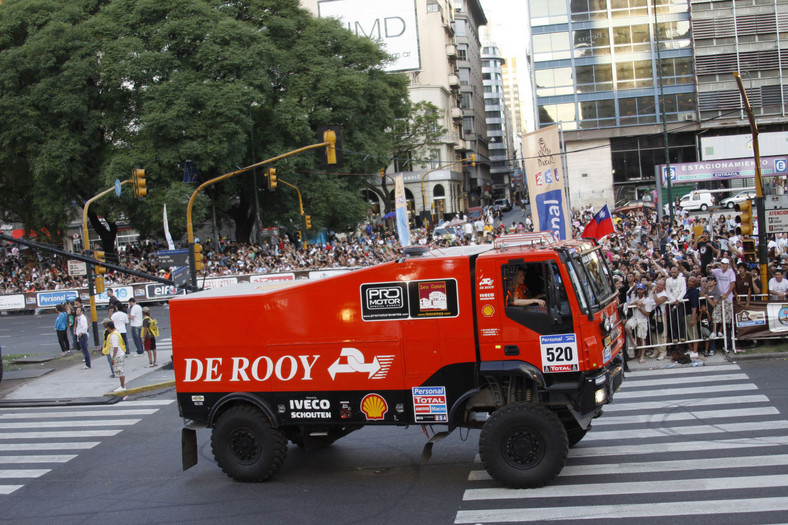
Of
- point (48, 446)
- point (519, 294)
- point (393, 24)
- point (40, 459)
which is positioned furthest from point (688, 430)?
point (393, 24)

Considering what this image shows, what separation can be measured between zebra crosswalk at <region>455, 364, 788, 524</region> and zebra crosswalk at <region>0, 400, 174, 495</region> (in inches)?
286

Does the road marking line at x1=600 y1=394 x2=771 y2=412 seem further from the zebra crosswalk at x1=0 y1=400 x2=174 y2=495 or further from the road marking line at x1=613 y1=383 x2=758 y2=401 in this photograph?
the zebra crosswalk at x1=0 y1=400 x2=174 y2=495

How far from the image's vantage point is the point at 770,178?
39000 millimetres

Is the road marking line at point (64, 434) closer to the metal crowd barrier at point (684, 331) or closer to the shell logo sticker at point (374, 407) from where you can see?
the shell logo sticker at point (374, 407)

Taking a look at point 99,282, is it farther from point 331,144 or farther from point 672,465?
point 672,465

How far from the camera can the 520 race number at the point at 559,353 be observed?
28.4ft

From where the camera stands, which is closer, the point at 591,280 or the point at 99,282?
the point at 591,280

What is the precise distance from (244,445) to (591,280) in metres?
5.17

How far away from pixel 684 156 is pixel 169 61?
123 ft

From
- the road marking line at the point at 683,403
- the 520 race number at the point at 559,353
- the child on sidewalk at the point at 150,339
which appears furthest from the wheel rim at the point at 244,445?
the child on sidewalk at the point at 150,339

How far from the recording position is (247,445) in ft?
32.6

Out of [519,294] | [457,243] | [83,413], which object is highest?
[457,243]

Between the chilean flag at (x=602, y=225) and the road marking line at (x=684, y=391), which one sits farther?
the chilean flag at (x=602, y=225)

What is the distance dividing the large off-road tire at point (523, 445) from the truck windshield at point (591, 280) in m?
1.42
